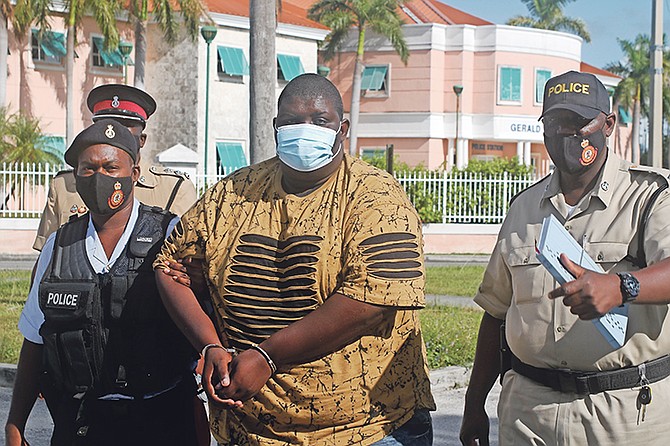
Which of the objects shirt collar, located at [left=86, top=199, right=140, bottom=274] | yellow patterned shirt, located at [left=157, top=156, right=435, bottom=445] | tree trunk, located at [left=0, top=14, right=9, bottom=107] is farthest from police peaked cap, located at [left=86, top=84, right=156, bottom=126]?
tree trunk, located at [left=0, top=14, right=9, bottom=107]

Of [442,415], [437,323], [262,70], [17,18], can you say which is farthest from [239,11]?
[442,415]

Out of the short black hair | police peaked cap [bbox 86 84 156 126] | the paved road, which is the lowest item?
the paved road

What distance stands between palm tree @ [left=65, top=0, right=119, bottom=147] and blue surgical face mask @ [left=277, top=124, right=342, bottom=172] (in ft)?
97.4

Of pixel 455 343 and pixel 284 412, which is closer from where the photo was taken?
pixel 284 412

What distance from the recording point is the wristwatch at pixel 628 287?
3.18 metres

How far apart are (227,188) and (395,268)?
71 cm

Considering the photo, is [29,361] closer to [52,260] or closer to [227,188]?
[52,260]

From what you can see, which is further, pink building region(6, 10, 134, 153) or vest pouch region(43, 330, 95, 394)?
pink building region(6, 10, 134, 153)

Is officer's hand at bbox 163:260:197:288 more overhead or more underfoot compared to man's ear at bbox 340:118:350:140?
more underfoot

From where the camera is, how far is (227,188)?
3668 mm

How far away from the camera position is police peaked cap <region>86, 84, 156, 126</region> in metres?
5.64

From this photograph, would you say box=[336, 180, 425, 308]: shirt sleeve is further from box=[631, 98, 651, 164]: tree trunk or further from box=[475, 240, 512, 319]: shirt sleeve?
box=[631, 98, 651, 164]: tree trunk

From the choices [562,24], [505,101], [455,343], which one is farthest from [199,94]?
[562,24]

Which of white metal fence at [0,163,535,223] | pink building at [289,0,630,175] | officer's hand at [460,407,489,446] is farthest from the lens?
pink building at [289,0,630,175]
